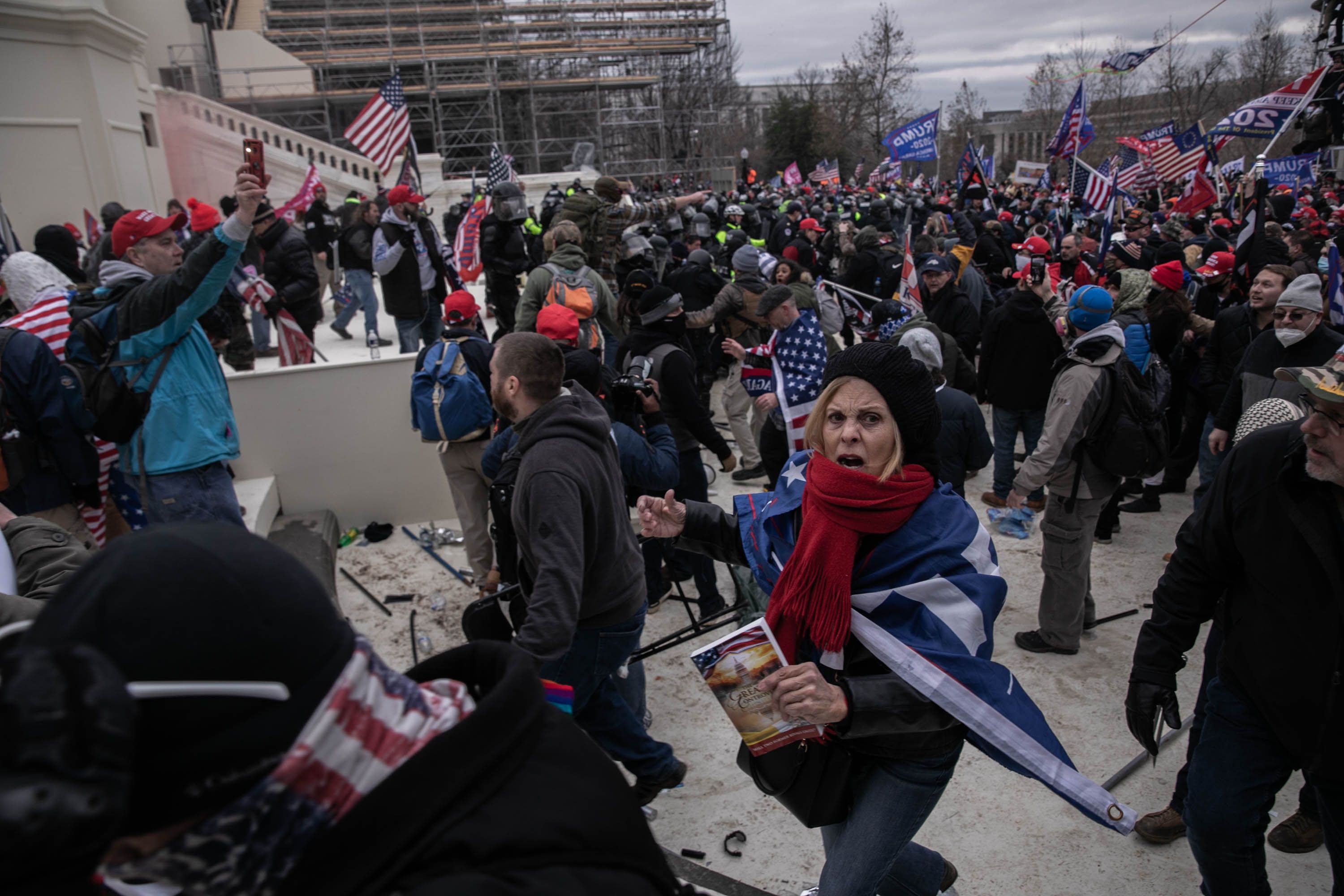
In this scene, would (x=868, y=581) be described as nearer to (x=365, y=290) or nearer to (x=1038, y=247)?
(x=1038, y=247)

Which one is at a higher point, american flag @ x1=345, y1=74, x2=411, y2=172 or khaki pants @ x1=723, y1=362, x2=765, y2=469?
american flag @ x1=345, y1=74, x2=411, y2=172

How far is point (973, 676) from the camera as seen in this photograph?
220 centimetres

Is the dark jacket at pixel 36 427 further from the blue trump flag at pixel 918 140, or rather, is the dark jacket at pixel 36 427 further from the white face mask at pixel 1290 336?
the blue trump flag at pixel 918 140

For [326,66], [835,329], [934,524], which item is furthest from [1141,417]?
[326,66]

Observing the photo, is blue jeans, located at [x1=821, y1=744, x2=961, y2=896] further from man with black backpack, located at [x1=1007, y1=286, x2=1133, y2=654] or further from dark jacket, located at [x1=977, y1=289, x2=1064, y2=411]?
dark jacket, located at [x1=977, y1=289, x2=1064, y2=411]

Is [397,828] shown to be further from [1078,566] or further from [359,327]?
[359,327]

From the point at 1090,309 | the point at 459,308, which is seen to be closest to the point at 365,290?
the point at 459,308

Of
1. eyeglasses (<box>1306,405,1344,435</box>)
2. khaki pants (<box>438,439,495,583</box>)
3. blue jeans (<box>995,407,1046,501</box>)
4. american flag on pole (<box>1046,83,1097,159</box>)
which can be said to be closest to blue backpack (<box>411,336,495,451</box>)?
khaki pants (<box>438,439,495,583</box>)

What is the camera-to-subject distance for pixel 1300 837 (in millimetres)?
3277

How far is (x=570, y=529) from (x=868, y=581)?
3.39ft

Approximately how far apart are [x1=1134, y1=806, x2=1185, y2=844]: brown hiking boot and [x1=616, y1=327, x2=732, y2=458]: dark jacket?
280cm

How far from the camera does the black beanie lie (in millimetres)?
808

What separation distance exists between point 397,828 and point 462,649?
0.35 m

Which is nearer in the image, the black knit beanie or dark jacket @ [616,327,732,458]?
the black knit beanie
